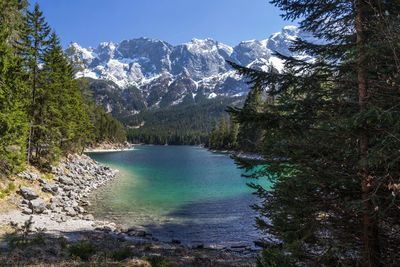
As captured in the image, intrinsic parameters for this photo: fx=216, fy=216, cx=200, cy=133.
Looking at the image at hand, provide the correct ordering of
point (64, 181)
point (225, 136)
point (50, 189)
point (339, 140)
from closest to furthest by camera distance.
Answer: point (339, 140) < point (50, 189) < point (64, 181) < point (225, 136)

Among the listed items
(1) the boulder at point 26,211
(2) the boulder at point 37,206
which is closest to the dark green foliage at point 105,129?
(2) the boulder at point 37,206

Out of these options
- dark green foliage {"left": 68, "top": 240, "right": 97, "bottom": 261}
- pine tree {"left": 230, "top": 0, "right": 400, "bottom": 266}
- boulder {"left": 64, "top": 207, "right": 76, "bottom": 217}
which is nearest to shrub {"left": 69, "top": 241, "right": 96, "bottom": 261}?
dark green foliage {"left": 68, "top": 240, "right": 97, "bottom": 261}

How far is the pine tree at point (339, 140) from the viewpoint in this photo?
3.91 metres

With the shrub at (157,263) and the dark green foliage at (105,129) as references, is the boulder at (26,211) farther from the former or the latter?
the dark green foliage at (105,129)

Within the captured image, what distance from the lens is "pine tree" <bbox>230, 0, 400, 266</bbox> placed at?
12.8 feet

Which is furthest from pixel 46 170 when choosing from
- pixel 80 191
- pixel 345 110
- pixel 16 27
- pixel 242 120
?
pixel 345 110

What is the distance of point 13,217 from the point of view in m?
10.9

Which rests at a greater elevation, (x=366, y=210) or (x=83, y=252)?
(x=366, y=210)

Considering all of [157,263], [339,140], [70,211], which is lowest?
[70,211]

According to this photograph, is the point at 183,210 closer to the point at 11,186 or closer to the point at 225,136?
the point at 11,186

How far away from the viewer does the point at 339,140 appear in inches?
175

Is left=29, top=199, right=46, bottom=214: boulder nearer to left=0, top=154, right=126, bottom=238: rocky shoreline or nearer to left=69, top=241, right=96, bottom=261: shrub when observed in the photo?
left=0, top=154, right=126, bottom=238: rocky shoreline

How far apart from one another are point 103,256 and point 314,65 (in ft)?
27.6

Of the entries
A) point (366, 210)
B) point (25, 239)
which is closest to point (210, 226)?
point (25, 239)
